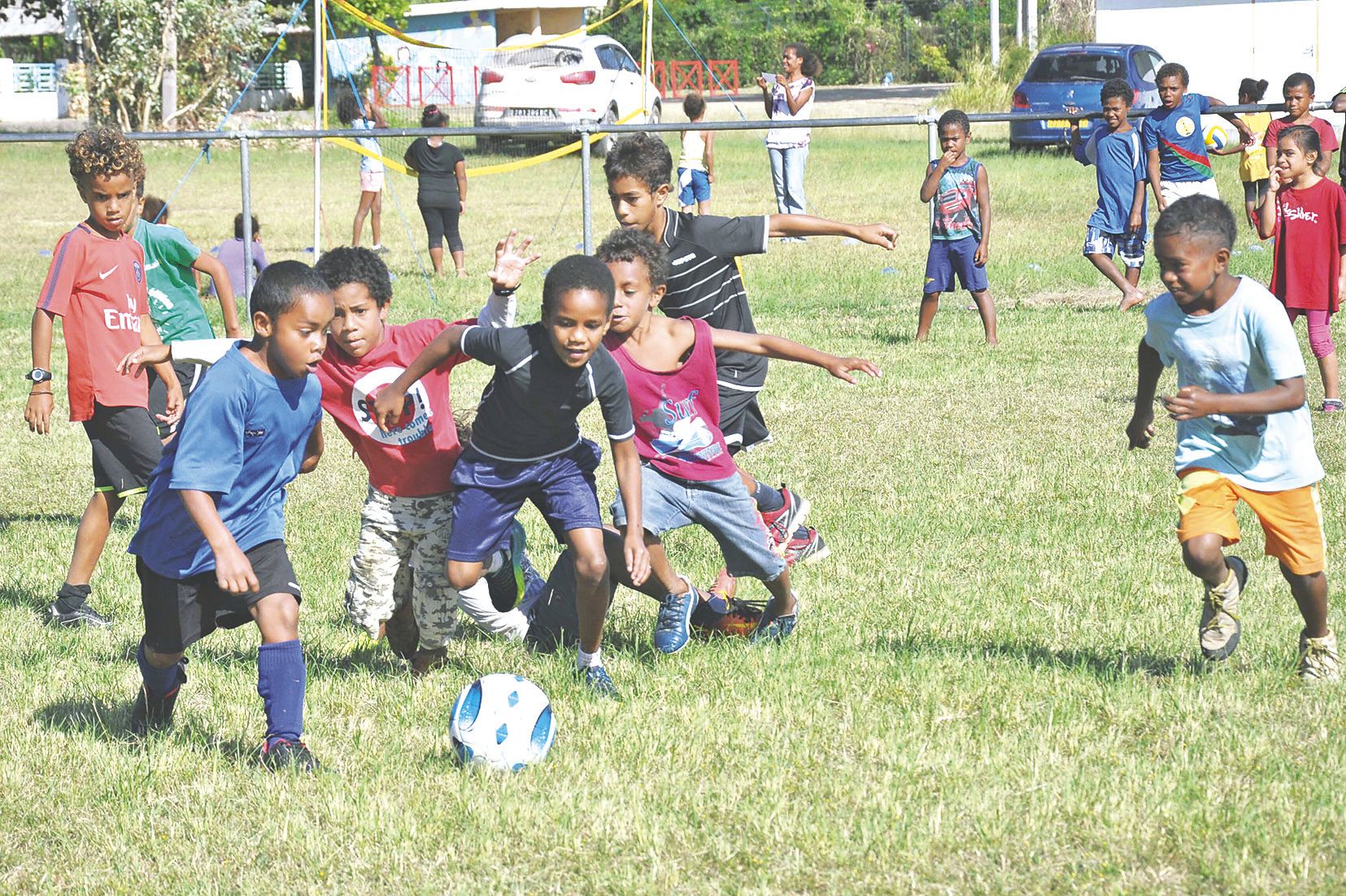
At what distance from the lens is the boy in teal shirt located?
7434 mm

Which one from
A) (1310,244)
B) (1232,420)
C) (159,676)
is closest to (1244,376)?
(1232,420)

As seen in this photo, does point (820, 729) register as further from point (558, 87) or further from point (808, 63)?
point (558, 87)

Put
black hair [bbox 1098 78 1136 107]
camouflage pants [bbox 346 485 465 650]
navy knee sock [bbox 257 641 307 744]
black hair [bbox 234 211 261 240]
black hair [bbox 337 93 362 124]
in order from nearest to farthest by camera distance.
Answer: navy knee sock [bbox 257 641 307 744] → camouflage pants [bbox 346 485 465 650] → black hair [bbox 234 211 261 240] → black hair [bbox 1098 78 1136 107] → black hair [bbox 337 93 362 124]

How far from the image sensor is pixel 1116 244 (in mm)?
13641

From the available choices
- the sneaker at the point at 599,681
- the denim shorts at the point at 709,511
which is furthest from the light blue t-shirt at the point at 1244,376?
the sneaker at the point at 599,681

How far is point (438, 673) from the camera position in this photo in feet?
19.1

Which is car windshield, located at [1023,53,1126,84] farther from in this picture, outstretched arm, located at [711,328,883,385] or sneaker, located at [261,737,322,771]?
sneaker, located at [261,737,322,771]

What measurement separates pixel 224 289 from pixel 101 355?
0.70 metres

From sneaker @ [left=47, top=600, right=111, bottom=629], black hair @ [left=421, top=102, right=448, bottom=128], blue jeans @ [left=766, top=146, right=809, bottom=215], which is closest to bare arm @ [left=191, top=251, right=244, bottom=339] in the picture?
sneaker @ [left=47, top=600, right=111, bottom=629]

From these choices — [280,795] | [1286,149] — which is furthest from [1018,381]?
[280,795]

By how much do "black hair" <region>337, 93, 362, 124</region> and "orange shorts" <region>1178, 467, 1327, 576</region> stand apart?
16.9m

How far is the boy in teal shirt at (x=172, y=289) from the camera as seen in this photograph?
7.43 metres

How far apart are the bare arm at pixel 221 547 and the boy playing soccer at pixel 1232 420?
2.97 m

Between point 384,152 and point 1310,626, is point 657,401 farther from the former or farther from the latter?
point 384,152
